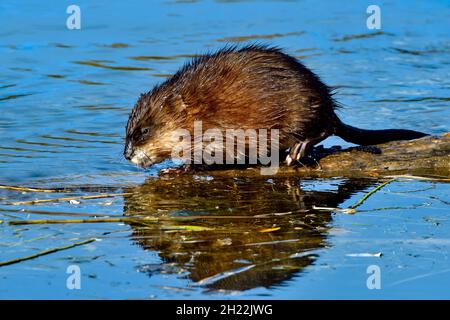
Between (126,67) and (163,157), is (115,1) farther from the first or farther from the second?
(163,157)

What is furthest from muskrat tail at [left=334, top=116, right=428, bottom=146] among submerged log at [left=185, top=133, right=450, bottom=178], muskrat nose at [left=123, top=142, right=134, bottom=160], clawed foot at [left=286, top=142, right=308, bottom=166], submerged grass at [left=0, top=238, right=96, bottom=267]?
submerged grass at [left=0, top=238, right=96, bottom=267]

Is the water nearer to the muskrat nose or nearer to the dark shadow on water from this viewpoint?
the dark shadow on water

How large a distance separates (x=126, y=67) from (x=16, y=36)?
1.66 metres

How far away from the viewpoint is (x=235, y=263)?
504cm

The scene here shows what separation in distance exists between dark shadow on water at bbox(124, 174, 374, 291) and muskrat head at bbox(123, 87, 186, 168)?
0.95 feet

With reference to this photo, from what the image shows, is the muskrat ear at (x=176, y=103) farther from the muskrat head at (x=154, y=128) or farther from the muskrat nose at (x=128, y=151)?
the muskrat nose at (x=128, y=151)

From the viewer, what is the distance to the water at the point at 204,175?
16.0 ft

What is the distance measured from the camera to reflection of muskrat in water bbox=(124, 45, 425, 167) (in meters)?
7.09

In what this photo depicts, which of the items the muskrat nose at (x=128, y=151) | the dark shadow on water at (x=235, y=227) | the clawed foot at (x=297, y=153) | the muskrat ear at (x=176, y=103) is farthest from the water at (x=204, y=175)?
the muskrat ear at (x=176, y=103)

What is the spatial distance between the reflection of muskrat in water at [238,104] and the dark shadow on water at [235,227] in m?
0.37

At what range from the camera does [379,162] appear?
7.14m

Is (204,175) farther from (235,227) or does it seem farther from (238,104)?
(235,227)

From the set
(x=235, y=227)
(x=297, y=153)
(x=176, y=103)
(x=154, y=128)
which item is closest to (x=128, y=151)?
(x=154, y=128)

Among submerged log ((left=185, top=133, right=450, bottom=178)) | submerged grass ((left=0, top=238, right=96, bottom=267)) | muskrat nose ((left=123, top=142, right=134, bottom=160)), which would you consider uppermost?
muskrat nose ((left=123, top=142, right=134, bottom=160))
